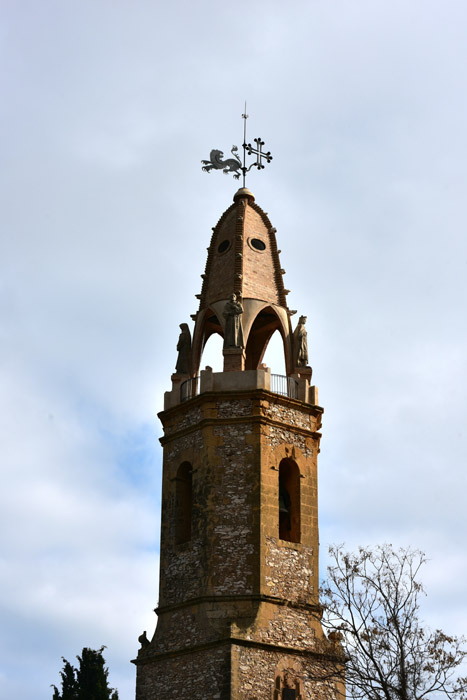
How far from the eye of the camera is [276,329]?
41.8m

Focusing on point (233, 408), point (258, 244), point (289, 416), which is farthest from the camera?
point (258, 244)

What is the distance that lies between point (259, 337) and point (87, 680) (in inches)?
485

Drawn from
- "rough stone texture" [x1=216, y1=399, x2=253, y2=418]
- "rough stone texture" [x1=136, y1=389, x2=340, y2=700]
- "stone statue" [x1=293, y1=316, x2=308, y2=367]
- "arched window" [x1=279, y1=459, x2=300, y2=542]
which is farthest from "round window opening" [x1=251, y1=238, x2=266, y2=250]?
"arched window" [x1=279, y1=459, x2=300, y2=542]

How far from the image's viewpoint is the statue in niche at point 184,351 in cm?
3975

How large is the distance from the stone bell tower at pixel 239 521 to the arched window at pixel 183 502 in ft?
0.13

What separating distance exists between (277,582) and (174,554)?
332cm

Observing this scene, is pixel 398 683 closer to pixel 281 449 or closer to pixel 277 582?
pixel 277 582

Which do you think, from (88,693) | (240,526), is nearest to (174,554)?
(240,526)

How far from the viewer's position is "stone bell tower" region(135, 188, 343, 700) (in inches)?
1336

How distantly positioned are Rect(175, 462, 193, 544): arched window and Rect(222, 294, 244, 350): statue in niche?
3.81m

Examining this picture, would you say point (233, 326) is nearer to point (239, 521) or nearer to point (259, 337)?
point (259, 337)

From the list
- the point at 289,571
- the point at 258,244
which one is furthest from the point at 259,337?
the point at 289,571

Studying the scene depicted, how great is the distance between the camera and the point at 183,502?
37438mm

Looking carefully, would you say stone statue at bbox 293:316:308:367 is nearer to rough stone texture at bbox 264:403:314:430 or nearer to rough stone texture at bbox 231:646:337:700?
rough stone texture at bbox 264:403:314:430
